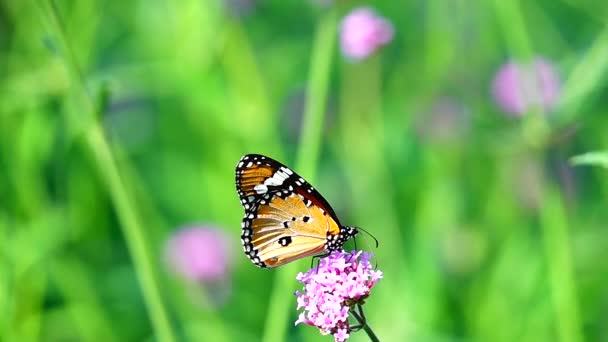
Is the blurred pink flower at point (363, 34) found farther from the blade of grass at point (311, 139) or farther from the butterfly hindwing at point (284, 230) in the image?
the butterfly hindwing at point (284, 230)

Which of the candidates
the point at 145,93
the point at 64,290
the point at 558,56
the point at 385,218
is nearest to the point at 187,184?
the point at 145,93

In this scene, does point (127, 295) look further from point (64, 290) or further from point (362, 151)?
point (362, 151)

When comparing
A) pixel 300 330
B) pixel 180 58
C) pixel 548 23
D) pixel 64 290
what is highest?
pixel 180 58

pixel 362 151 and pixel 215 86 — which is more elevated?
pixel 215 86

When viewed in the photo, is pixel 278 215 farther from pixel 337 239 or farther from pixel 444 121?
pixel 444 121

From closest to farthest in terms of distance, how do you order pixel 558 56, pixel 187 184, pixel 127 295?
pixel 127 295 → pixel 558 56 → pixel 187 184

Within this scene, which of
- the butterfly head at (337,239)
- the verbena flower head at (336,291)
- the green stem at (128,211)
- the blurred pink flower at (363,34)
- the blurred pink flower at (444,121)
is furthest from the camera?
the blurred pink flower at (444,121)

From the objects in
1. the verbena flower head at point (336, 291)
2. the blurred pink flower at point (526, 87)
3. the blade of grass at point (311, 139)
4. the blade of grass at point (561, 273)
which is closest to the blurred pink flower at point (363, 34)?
the blade of grass at point (311, 139)
